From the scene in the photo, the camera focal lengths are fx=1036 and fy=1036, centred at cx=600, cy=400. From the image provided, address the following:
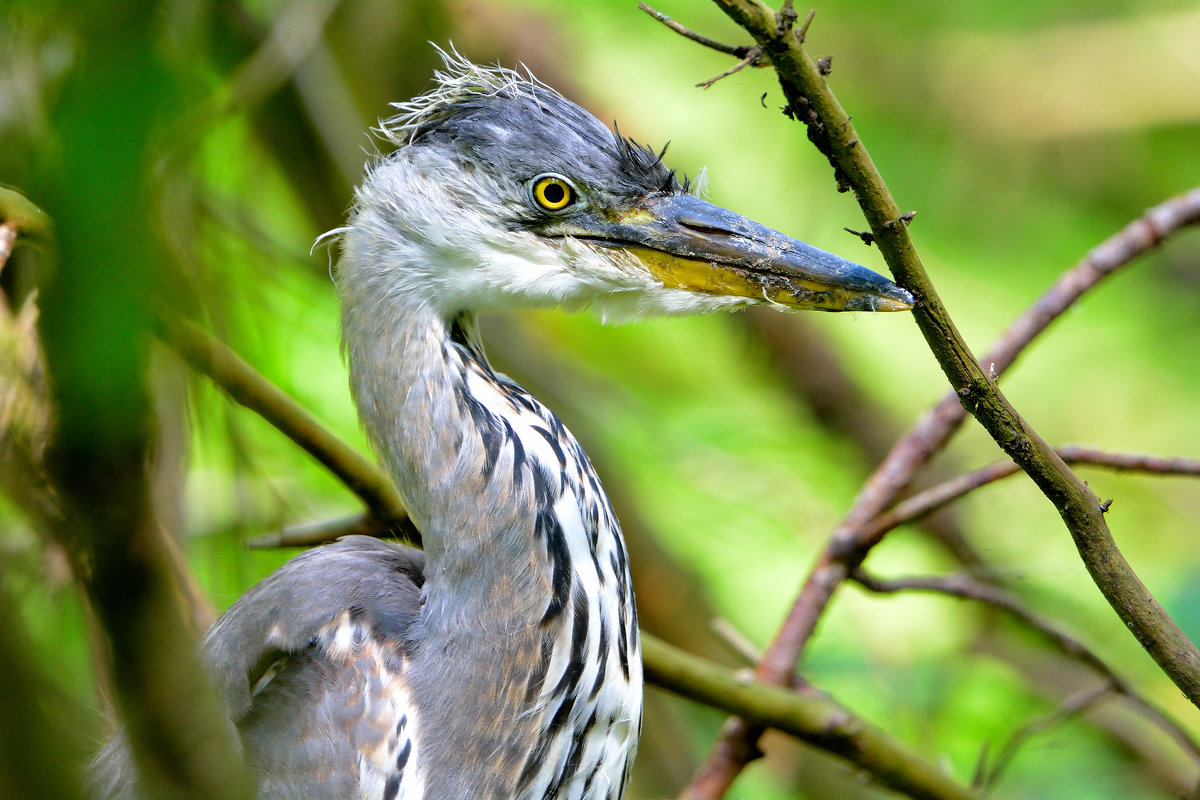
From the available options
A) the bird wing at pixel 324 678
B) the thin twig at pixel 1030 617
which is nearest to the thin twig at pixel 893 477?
the thin twig at pixel 1030 617

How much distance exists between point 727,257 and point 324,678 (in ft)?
3.67

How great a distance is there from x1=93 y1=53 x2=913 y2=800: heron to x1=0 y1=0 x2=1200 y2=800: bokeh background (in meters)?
0.23

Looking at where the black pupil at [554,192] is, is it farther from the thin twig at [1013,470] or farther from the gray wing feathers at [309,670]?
the thin twig at [1013,470]

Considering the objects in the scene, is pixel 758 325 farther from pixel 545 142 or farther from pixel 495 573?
pixel 495 573

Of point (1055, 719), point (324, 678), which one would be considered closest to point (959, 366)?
point (324, 678)

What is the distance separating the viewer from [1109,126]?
19.7 feet

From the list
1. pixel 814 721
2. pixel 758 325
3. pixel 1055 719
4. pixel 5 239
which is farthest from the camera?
pixel 758 325

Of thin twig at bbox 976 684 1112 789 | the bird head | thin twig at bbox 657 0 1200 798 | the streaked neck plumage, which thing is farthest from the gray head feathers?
thin twig at bbox 976 684 1112 789

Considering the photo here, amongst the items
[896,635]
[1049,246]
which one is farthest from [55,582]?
[1049,246]

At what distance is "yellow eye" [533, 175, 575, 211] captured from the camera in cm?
215

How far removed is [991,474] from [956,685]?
5.75 feet

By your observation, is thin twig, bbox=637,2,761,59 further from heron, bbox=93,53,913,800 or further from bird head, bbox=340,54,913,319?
bird head, bbox=340,54,913,319

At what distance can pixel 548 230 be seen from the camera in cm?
216

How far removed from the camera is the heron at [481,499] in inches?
75.4
